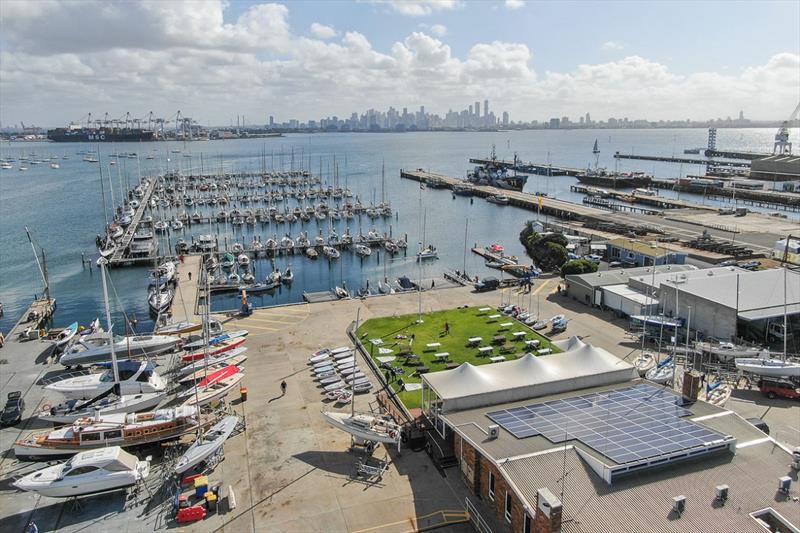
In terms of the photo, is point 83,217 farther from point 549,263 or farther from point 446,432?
point 446,432

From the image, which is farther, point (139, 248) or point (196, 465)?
point (139, 248)

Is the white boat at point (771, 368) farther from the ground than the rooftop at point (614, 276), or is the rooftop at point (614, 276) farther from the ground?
the rooftop at point (614, 276)

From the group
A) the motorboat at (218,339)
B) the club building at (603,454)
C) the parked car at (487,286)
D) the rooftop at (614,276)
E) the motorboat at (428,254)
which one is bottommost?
the motorboat at (428,254)

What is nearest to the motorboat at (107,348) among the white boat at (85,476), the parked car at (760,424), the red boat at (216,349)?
the red boat at (216,349)

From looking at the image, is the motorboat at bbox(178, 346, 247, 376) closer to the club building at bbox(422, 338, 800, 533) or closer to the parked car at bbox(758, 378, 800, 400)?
the club building at bbox(422, 338, 800, 533)

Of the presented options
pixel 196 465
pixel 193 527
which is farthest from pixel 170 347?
pixel 193 527

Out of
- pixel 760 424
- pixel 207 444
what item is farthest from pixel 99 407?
pixel 760 424

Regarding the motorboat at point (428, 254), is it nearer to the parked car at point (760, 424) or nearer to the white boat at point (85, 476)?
the parked car at point (760, 424)
